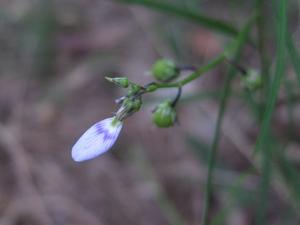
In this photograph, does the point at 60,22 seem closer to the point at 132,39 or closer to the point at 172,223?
the point at 132,39

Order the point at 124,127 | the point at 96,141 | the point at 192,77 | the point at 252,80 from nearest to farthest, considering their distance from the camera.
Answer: the point at 96,141
the point at 192,77
the point at 252,80
the point at 124,127

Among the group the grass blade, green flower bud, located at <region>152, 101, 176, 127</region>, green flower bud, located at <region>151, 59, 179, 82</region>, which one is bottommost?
green flower bud, located at <region>152, 101, 176, 127</region>

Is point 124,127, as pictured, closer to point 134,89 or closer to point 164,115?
point 164,115

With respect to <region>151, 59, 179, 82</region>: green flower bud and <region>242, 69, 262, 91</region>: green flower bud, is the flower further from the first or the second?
<region>242, 69, 262, 91</region>: green flower bud

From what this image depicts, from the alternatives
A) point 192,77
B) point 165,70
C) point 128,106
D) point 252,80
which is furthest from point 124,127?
point 128,106

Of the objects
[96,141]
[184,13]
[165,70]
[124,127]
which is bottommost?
[96,141]

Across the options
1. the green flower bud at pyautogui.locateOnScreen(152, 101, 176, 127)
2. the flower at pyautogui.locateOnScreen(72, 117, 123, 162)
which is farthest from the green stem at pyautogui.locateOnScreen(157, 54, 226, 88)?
the flower at pyautogui.locateOnScreen(72, 117, 123, 162)
